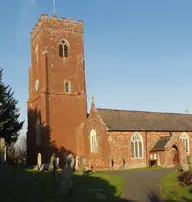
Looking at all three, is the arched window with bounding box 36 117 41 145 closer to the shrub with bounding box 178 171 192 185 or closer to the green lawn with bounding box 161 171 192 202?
the green lawn with bounding box 161 171 192 202

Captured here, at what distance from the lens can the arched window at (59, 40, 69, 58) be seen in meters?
44.4

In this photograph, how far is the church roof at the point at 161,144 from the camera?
39.3 meters

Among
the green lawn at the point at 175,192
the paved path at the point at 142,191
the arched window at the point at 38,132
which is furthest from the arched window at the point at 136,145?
the green lawn at the point at 175,192

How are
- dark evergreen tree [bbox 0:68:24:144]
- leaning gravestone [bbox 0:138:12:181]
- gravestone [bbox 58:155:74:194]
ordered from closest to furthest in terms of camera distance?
gravestone [bbox 58:155:74:194]
leaning gravestone [bbox 0:138:12:181]
dark evergreen tree [bbox 0:68:24:144]

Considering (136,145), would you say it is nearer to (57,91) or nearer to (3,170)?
(57,91)

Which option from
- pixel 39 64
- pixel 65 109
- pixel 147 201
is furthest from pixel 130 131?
pixel 147 201

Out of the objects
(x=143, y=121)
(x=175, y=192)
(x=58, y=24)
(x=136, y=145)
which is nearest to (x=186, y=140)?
(x=143, y=121)

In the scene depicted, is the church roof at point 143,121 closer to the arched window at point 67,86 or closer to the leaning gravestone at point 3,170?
the arched window at point 67,86

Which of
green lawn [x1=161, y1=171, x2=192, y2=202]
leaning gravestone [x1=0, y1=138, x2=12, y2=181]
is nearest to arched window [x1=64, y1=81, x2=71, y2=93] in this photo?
A: leaning gravestone [x1=0, y1=138, x2=12, y2=181]

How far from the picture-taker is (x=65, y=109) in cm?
4266

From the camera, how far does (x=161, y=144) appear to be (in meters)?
40.0

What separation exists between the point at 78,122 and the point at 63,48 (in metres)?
10.6

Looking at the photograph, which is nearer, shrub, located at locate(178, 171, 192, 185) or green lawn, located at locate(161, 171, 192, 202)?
green lawn, located at locate(161, 171, 192, 202)

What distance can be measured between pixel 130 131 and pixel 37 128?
42.8 feet
